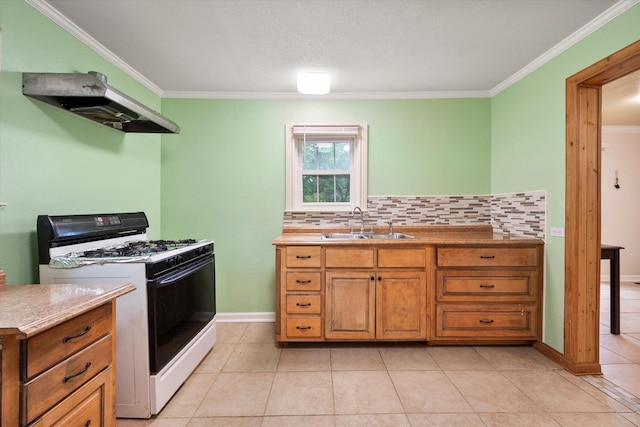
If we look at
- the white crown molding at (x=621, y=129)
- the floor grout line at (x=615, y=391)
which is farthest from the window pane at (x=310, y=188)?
the white crown molding at (x=621, y=129)

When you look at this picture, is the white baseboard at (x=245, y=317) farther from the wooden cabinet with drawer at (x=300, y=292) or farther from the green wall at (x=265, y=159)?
the wooden cabinet with drawer at (x=300, y=292)

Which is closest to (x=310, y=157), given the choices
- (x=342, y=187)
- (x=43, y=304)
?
(x=342, y=187)

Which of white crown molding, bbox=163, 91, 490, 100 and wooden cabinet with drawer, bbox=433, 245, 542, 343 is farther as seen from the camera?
white crown molding, bbox=163, 91, 490, 100

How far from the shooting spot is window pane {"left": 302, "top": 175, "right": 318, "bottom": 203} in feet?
10.5

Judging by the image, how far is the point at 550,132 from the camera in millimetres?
2354

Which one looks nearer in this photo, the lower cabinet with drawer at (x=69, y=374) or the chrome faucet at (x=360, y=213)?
the lower cabinet with drawer at (x=69, y=374)

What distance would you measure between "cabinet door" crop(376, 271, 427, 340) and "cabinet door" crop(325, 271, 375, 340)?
8cm

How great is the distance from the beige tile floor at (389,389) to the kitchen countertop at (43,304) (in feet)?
3.11

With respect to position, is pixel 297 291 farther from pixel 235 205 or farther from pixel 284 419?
pixel 235 205

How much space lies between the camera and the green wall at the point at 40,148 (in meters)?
1.58

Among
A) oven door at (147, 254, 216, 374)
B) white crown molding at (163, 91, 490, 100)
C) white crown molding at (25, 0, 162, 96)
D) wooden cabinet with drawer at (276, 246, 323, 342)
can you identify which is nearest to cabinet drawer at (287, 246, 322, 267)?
wooden cabinet with drawer at (276, 246, 323, 342)

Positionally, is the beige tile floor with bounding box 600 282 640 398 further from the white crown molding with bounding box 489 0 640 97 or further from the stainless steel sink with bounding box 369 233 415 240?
the white crown molding with bounding box 489 0 640 97

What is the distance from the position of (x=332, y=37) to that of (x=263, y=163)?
4.67ft

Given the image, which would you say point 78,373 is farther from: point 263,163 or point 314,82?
point 314,82
